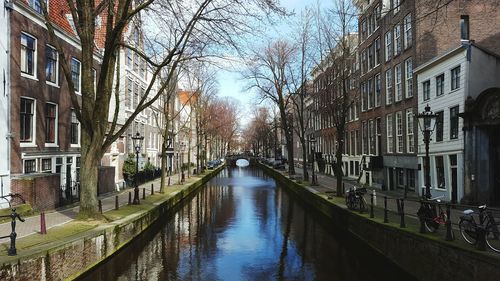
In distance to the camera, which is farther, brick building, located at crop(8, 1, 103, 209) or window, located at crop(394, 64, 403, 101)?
window, located at crop(394, 64, 403, 101)

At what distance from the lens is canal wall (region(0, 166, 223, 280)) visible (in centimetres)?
966

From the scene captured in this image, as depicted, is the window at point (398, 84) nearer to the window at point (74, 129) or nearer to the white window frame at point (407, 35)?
the white window frame at point (407, 35)

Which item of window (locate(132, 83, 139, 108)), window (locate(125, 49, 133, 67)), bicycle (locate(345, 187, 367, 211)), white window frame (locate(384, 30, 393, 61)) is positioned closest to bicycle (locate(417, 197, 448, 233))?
bicycle (locate(345, 187, 367, 211))

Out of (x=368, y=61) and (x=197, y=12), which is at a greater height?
(x=368, y=61)

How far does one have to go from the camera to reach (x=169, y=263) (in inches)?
587

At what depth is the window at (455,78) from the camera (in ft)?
77.0

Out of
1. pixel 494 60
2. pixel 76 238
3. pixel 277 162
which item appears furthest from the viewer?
pixel 277 162

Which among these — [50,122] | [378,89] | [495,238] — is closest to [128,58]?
[50,122]

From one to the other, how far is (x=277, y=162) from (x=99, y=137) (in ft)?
192

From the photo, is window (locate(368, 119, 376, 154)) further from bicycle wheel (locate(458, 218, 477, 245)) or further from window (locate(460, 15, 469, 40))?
bicycle wheel (locate(458, 218, 477, 245))

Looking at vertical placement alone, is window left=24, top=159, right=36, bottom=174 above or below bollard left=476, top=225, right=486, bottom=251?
above

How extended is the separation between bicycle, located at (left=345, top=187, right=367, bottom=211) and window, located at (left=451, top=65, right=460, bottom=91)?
8582 millimetres

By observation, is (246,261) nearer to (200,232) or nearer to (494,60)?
(200,232)

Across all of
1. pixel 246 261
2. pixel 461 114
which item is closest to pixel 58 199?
pixel 246 261
